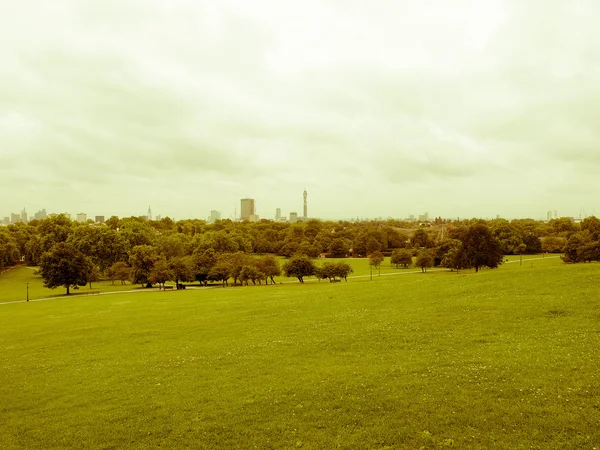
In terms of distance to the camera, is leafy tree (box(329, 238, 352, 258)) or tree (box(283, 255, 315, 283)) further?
leafy tree (box(329, 238, 352, 258))

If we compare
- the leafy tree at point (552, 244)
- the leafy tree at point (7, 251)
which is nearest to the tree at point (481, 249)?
the leafy tree at point (552, 244)

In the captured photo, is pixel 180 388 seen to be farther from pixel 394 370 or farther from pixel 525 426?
pixel 525 426

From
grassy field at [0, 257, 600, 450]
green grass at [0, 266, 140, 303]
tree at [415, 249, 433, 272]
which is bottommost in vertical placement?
green grass at [0, 266, 140, 303]

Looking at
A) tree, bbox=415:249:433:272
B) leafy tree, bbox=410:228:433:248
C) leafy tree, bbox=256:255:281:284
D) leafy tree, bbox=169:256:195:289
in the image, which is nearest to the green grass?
leafy tree, bbox=169:256:195:289

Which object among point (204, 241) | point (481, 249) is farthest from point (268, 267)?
point (481, 249)

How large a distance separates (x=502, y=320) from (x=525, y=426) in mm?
11079

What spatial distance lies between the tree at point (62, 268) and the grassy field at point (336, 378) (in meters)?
42.7

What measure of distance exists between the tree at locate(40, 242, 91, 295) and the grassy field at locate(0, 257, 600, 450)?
4271 centimetres

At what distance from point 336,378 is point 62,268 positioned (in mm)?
65272

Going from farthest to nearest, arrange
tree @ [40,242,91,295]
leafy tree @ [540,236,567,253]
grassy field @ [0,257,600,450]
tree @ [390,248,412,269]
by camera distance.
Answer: leafy tree @ [540,236,567,253] < tree @ [390,248,412,269] < tree @ [40,242,91,295] < grassy field @ [0,257,600,450]

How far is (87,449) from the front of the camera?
35.6 feet

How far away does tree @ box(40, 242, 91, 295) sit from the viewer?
210 ft

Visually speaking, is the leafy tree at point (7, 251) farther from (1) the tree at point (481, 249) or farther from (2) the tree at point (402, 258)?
(1) the tree at point (481, 249)

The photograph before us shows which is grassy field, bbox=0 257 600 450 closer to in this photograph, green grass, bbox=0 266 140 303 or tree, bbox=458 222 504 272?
tree, bbox=458 222 504 272
